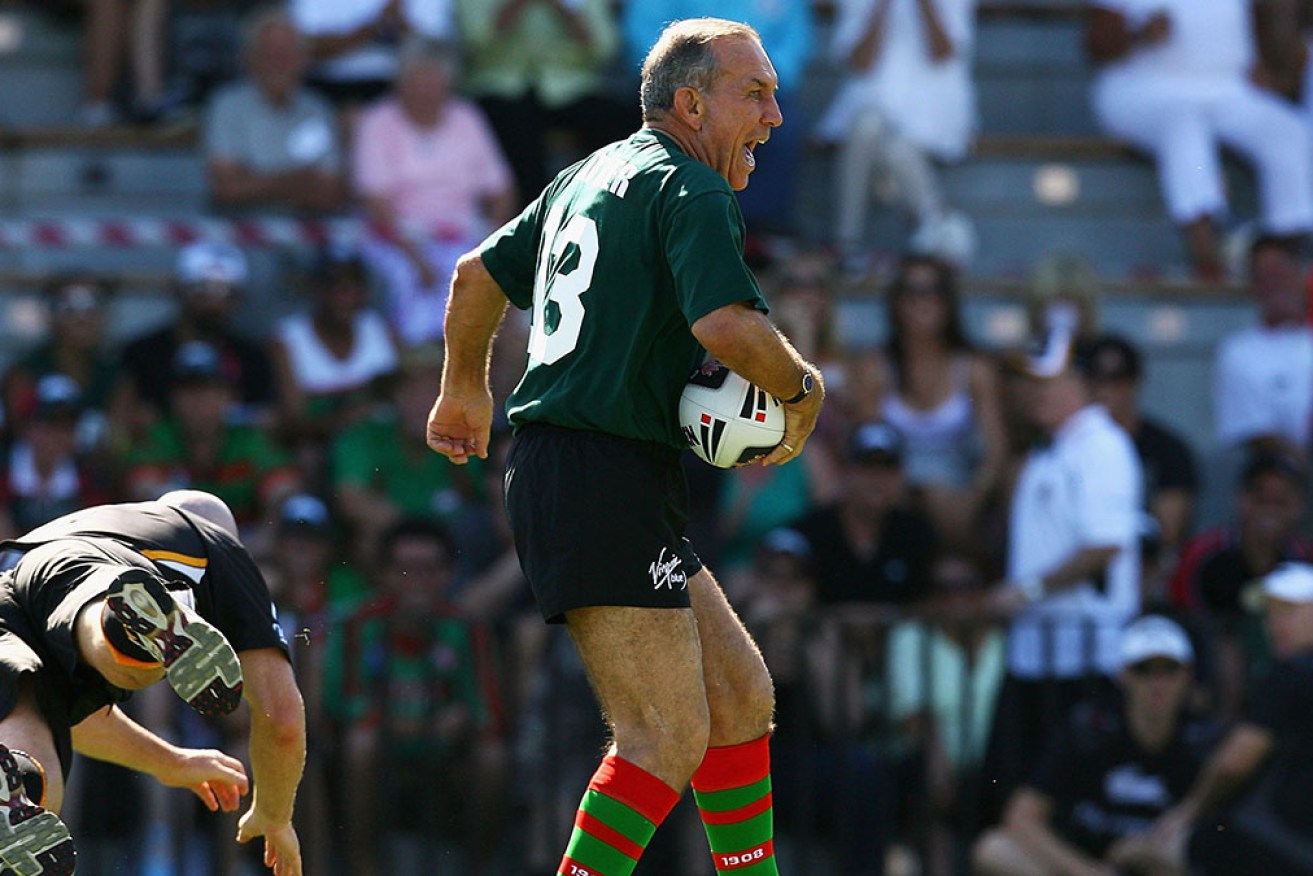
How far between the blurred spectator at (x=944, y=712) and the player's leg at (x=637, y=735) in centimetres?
425

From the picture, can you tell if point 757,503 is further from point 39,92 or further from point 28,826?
point 28,826

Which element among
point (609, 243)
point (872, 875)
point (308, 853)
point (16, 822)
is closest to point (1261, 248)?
point (872, 875)

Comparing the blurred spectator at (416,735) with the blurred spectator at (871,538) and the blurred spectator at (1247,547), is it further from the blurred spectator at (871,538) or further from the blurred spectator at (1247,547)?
the blurred spectator at (1247,547)

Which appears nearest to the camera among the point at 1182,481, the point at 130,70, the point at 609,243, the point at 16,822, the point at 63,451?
the point at 16,822

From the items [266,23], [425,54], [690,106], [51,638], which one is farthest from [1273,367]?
[51,638]

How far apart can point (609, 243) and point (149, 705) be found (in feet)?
15.3

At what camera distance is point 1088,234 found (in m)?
12.8

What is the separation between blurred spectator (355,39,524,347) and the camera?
11.4m

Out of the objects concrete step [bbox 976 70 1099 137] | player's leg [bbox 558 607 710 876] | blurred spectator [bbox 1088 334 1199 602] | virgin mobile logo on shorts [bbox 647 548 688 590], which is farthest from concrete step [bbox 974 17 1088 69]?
player's leg [bbox 558 607 710 876]

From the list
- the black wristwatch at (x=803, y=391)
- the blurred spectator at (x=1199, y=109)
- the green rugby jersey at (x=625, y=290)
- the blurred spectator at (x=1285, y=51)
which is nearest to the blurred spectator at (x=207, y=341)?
the blurred spectator at (x=1199, y=109)

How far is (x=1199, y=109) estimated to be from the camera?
41.0ft

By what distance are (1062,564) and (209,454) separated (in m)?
3.89

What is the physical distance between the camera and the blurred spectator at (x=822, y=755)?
374 inches

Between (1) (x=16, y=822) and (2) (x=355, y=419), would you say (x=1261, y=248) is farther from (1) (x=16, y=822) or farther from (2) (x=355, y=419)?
(1) (x=16, y=822)
